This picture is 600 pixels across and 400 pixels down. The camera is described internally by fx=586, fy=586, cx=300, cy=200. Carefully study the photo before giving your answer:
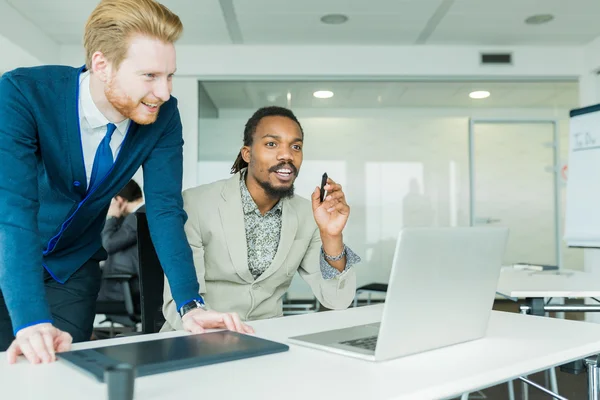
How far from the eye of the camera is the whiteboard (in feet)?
12.9

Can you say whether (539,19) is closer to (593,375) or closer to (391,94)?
(391,94)

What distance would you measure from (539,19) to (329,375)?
5109mm

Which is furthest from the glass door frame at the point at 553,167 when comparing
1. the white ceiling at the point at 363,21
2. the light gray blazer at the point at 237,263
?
the light gray blazer at the point at 237,263

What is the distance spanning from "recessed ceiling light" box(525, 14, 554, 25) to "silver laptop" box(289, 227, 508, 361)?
4.63 meters

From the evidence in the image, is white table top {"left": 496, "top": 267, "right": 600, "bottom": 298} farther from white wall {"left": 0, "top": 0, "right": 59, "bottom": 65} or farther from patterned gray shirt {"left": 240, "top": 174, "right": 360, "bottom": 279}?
white wall {"left": 0, "top": 0, "right": 59, "bottom": 65}

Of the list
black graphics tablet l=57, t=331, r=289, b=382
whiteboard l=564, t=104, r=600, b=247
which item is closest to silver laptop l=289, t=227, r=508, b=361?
black graphics tablet l=57, t=331, r=289, b=382

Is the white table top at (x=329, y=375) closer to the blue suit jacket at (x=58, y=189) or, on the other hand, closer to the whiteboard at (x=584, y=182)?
the blue suit jacket at (x=58, y=189)

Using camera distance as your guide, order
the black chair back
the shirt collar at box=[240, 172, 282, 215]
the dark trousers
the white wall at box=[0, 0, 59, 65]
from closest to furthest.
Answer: the dark trousers, the black chair back, the shirt collar at box=[240, 172, 282, 215], the white wall at box=[0, 0, 59, 65]

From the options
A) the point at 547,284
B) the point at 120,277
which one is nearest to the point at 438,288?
the point at 547,284

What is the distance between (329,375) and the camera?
2.82 ft

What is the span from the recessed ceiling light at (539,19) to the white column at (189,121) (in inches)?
125

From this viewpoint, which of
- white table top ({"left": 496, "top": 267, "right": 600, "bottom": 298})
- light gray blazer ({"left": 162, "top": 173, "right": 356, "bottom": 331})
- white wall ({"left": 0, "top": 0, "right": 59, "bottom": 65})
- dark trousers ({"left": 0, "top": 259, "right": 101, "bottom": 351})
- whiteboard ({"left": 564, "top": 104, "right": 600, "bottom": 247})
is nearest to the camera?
dark trousers ({"left": 0, "top": 259, "right": 101, "bottom": 351})

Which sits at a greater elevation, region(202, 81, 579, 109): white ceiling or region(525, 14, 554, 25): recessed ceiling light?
region(525, 14, 554, 25): recessed ceiling light

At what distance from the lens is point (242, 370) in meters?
0.88
